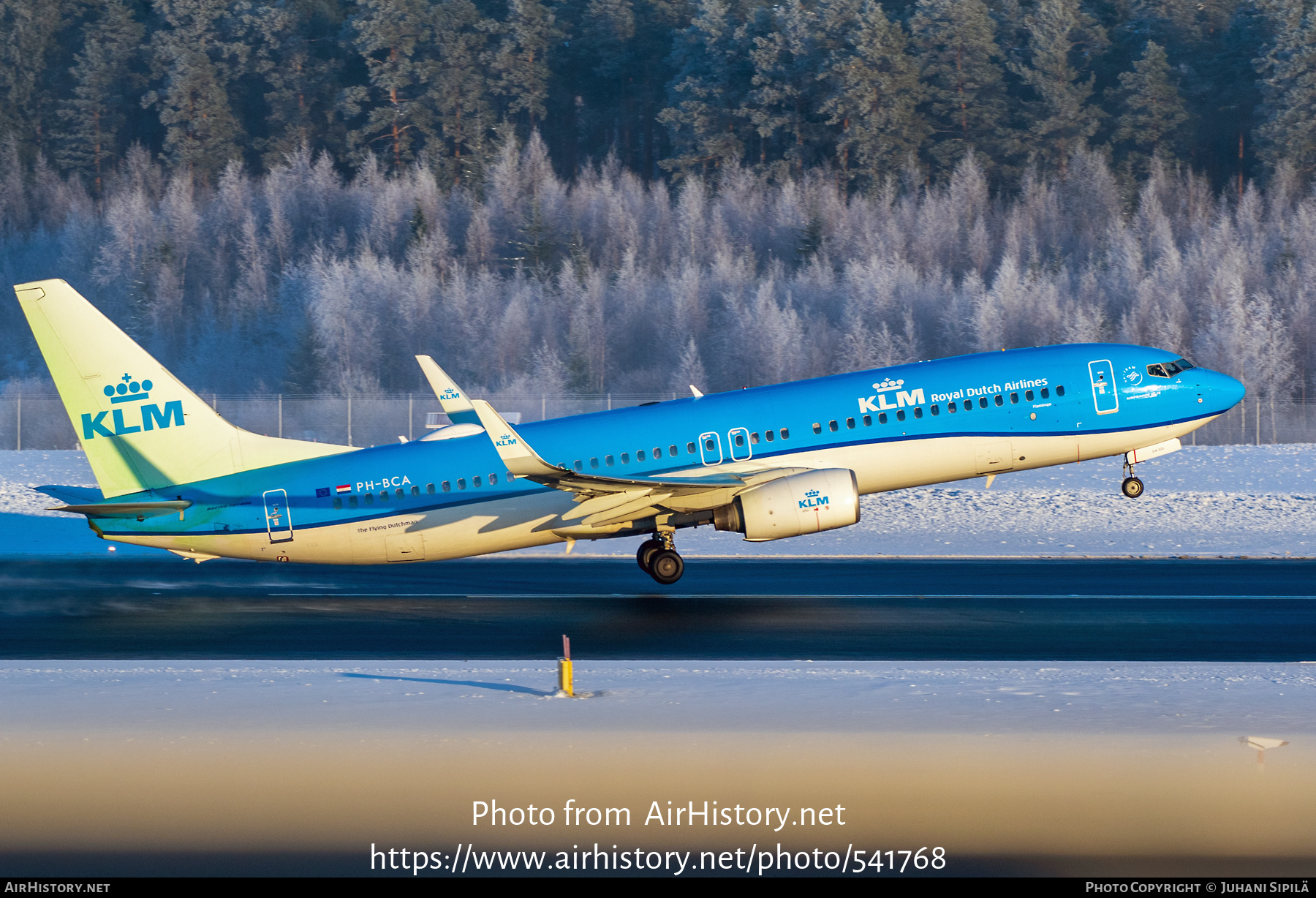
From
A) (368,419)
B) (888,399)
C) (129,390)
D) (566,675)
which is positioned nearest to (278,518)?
(129,390)

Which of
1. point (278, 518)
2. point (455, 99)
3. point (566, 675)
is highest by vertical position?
point (455, 99)

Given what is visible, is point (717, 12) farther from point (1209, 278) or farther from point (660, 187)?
point (1209, 278)

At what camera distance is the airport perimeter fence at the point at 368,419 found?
219ft

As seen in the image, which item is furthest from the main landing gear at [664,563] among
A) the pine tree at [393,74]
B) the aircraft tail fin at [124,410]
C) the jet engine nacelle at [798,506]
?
the pine tree at [393,74]

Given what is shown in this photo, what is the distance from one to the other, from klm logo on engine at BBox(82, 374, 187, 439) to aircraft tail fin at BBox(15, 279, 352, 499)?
14 millimetres

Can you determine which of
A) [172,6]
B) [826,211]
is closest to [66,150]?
[172,6]

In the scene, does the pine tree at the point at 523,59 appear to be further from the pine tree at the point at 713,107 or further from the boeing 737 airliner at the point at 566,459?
the boeing 737 airliner at the point at 566,459

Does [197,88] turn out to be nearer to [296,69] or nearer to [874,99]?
[296,69]

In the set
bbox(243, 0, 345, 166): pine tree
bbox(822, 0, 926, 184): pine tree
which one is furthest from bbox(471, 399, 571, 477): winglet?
bbox(243, 0, 345, 166): pine tree

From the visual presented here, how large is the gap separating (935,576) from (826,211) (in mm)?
71416

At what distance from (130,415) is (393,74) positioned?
89.6m

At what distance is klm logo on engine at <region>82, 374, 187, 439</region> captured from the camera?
94.0ft

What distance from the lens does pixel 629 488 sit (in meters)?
28.4

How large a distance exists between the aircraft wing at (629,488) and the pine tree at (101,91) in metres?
105
